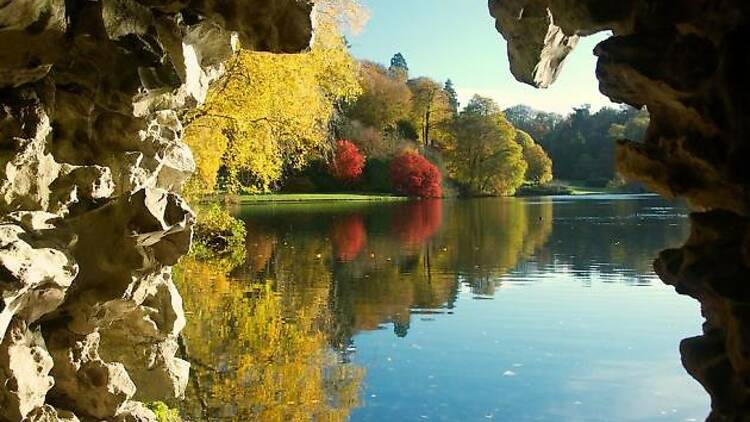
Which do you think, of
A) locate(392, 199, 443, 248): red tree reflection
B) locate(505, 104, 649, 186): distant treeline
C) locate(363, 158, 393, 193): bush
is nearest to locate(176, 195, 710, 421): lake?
locate(392, 199, 443, 248): red tree reflection

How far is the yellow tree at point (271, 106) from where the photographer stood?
1545 cm

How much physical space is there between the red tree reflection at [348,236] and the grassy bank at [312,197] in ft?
59.8

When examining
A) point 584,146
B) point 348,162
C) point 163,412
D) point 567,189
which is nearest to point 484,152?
point 348,162

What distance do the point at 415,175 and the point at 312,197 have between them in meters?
7.85

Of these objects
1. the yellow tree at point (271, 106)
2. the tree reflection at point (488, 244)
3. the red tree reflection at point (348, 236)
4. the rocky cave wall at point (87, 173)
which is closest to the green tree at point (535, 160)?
the tree reflection at point (488, 244)

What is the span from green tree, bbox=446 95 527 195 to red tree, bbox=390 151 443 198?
168 inches

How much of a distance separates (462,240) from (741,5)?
854 inches

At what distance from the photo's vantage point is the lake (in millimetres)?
7852

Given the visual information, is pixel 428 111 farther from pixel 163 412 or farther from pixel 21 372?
pixel 21 372

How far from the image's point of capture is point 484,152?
5978 cm

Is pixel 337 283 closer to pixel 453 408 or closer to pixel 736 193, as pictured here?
pixel 453 408

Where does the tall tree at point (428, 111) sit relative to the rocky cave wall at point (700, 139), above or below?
above

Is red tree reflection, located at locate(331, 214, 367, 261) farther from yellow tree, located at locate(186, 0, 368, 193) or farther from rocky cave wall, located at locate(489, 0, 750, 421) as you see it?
rocky cave wall, located at locate(489, 0, 750, 421)

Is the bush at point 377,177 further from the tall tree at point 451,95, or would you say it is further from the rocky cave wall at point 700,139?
the rocky cave wall at point 700,139
